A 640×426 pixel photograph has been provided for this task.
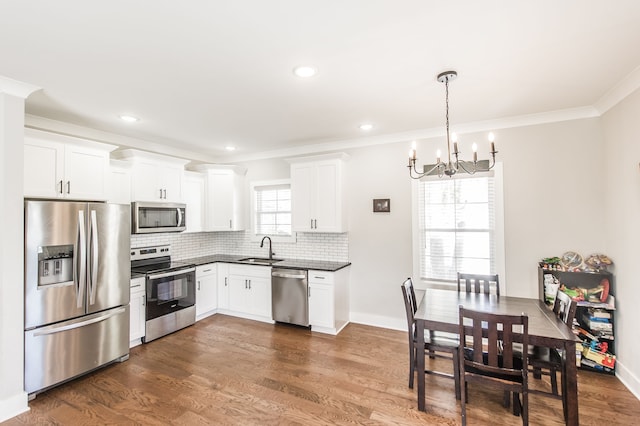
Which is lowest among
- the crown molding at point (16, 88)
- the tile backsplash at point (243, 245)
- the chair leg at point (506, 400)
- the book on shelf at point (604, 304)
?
the chair leg at point (506, 400)

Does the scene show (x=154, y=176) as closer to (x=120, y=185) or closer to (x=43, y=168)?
(x=120, y=185)

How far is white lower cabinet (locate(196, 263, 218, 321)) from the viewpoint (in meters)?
4.50

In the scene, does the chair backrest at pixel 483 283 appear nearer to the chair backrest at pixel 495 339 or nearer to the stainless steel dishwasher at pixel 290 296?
the chair backrest at pixel 495 339

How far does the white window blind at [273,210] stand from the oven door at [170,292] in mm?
1385

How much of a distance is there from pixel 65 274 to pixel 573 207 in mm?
5207

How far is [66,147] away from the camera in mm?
3066

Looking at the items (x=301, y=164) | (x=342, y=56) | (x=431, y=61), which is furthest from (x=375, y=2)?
(x=301, y=164)

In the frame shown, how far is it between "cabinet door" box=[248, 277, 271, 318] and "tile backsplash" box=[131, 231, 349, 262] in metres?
0.66

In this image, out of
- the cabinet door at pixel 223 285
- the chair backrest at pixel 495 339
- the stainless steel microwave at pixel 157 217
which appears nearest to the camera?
the chair backrest at pixel 495 339

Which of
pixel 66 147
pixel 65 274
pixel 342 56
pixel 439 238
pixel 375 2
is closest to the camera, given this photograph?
pixel 375 2

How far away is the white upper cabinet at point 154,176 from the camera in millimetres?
3920

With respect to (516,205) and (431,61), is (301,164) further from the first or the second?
(516,205)

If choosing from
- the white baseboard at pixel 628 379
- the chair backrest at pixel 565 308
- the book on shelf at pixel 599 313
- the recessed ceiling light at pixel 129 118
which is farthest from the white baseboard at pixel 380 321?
Result: the recessed ceiling light at pixel 129 118

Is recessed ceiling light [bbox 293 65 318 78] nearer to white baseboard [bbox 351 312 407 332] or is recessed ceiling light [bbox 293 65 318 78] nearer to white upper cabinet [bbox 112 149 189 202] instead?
white upper cabinet [bbox 112 149 189 202]
